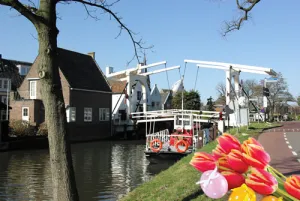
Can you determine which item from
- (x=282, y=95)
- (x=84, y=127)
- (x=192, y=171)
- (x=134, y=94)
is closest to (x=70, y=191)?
(x=192, y=171)

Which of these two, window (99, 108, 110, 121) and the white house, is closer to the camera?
window (99, 108, 110, 121)

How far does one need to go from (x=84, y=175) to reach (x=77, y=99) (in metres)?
20.6

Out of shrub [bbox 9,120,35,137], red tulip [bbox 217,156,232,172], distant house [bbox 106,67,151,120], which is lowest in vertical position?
shrub [bbox 9,120,35,137]

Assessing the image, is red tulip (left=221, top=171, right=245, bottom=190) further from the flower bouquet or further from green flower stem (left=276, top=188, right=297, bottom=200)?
green flower stem (left=276, top=188, right=297, bottom=200)

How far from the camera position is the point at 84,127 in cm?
3578

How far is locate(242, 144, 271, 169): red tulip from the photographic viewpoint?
1283mm

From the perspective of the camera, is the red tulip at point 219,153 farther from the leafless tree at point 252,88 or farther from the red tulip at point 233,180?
the leafless tree at point 252,88

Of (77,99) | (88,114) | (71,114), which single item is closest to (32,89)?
(77,99)

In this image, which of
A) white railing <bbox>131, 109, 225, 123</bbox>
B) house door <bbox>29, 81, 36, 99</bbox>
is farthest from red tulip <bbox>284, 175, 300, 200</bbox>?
house door <bbox>29, 81, 36, 99</bbox>

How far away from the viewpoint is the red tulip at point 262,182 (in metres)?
1.23

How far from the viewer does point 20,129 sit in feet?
92.3

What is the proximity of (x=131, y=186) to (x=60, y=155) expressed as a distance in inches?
385

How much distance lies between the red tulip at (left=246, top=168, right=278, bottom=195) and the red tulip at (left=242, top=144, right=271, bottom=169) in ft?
0.10

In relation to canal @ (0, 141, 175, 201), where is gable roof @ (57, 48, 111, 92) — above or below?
above
